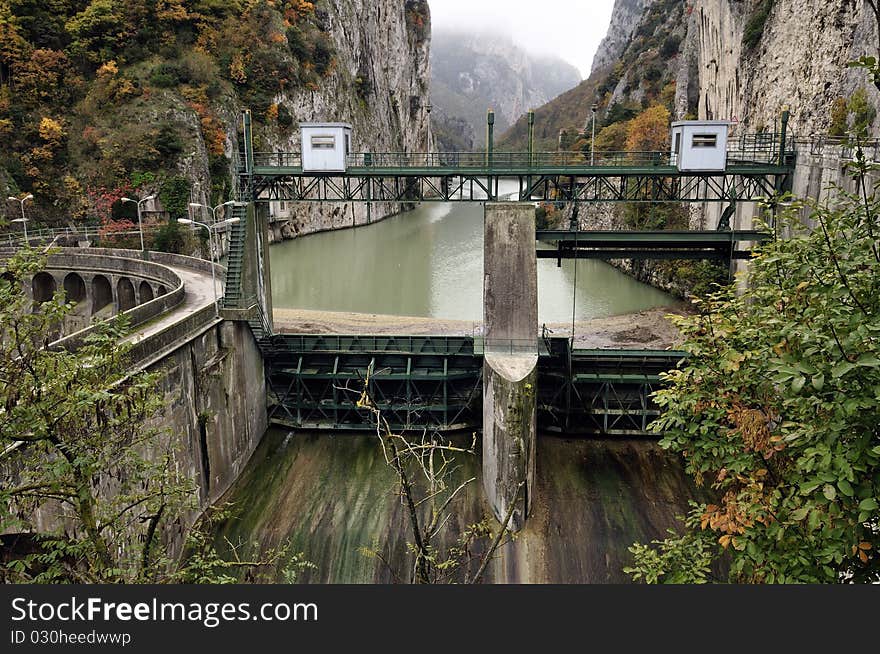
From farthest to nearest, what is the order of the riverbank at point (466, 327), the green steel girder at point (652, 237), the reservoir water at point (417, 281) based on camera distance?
the reservoir water at point (417, 281) < the riverbank at point (466, 327) < the green steel girder at point (652, 237)

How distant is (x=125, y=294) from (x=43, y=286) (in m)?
4.74

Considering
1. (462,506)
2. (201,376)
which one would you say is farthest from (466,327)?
(201,376)

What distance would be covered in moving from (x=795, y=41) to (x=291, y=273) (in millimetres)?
30745

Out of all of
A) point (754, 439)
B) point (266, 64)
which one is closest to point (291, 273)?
point (266, 64)

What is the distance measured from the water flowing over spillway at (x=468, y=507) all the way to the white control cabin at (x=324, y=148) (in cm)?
847

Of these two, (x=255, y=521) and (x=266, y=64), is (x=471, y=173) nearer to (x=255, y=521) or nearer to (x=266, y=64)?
(x=255, y=521)

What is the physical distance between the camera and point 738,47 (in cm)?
3316

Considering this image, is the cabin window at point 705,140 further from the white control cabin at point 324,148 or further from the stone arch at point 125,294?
the stone arch at point 125,294

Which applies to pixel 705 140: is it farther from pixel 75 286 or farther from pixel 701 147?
pixel 75 286

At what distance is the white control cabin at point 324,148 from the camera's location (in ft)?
63.0

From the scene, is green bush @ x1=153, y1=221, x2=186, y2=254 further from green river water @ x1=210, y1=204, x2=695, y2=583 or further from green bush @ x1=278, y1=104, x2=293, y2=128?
green river water @ x1=210, y1=204, x2=695, y2=583

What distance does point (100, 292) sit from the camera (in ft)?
89.6

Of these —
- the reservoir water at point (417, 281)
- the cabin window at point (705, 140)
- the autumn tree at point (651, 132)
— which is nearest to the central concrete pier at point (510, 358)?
the reservoir water at point (417, 281)

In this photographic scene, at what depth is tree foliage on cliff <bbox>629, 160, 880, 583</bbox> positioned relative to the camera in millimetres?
4359
